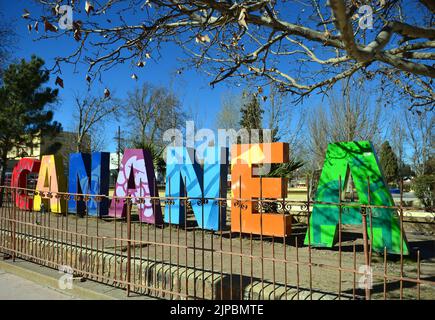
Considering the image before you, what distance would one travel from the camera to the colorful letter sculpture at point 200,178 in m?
9.80

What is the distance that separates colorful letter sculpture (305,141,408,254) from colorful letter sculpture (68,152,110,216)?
23.2 feet

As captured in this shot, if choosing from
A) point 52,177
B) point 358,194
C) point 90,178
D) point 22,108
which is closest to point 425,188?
point 358,194

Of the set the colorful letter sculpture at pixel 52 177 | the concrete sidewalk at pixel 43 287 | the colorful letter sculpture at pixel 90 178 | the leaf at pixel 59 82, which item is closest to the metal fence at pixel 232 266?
the concrete sidewalk at pixel 43 287

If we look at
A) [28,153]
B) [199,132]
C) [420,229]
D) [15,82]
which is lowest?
[420,229]

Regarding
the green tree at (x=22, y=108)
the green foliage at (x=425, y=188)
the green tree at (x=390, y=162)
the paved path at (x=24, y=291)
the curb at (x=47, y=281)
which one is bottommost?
the paved path at (x=24, y=291)

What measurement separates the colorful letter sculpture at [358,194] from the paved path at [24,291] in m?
4.99

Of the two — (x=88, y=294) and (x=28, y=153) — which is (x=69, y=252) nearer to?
(x=88, y=294)

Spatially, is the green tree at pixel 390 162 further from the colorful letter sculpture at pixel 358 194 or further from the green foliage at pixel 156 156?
the colorful letter sculpture at pixel 358 194

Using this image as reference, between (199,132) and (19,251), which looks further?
(199,132)
